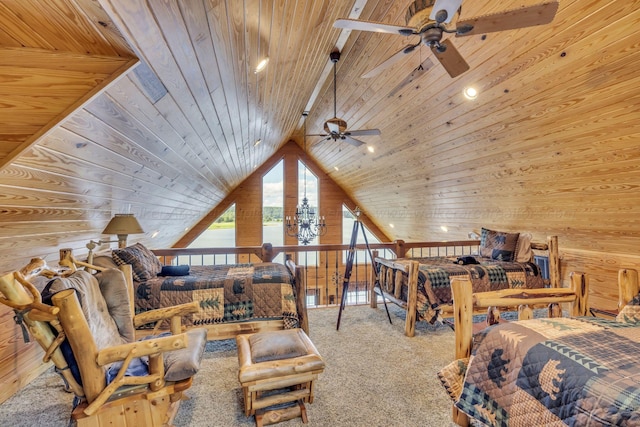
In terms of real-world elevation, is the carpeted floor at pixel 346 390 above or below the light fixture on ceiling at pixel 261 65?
below

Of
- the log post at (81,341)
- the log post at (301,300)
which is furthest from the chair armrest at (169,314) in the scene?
the log post at (301,300)

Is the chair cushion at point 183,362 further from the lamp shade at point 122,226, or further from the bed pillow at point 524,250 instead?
the bed pillow at point 524,250

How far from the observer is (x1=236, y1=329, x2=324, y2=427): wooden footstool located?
5.81 feet

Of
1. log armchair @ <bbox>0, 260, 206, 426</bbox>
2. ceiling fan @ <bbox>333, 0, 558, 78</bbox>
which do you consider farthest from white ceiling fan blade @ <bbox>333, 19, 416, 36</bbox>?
log armchair @ <bbox>0, 260, 206, 426</bbox>

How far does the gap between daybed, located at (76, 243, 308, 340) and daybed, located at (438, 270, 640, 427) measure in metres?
1.57

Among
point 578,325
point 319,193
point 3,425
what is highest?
point 319,193

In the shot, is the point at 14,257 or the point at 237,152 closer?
the point at 14,257

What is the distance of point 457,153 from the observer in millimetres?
3998

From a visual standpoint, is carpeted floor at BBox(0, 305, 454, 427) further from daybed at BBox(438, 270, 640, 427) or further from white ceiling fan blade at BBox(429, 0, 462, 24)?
white ceiling fan blade at BBox(429, 0, 462, 24)

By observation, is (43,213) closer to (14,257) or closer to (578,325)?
(14,257)

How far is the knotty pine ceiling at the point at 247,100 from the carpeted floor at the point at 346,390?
1.08 metres

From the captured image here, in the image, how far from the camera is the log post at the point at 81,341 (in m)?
1.27

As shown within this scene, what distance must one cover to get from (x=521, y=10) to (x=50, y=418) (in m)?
3.74

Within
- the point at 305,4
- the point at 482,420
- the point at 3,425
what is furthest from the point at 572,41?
the point at 3,425
